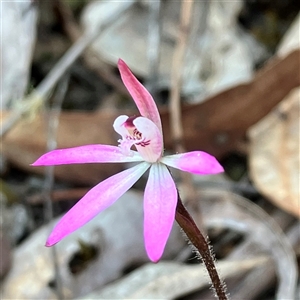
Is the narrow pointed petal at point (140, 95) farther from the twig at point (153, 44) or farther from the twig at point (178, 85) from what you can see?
the twig at point (153, 44)

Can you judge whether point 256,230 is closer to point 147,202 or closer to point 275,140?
point 275,140

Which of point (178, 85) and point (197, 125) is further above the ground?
point (178, 85)

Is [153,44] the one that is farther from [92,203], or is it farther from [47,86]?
[92,203]

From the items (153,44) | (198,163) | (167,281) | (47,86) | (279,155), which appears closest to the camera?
(198,163)

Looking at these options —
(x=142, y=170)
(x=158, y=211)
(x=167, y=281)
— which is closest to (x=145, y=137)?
(x=142, y=170)

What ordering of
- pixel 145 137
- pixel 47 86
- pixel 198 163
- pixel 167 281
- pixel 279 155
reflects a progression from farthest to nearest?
pixel 47 86
pixel 279 155
pixel 167 281
pixel 145 137
pixel 198 163

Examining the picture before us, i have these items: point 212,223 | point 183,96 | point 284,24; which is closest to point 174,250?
point 212,223

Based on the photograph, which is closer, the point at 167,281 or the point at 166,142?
the point at 167,281
